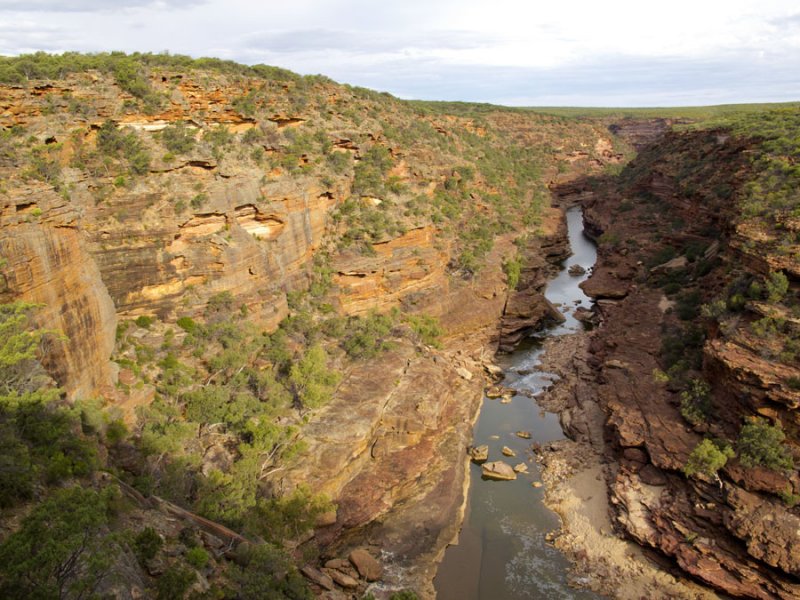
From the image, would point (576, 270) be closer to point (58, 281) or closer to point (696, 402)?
point (696, 402)

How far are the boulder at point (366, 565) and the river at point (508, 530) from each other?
2.68m

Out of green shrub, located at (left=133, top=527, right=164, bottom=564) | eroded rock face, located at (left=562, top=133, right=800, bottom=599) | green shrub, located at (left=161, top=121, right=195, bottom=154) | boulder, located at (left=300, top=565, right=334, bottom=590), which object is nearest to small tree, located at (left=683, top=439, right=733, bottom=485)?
eroded rock face, located at (left=562, top=133, right=800, bottom=599)

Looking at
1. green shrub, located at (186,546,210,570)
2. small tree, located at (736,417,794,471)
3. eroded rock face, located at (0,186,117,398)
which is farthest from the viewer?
small tree, located at (736,417,794,471)

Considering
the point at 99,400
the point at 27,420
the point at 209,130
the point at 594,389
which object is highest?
the point at 209,130

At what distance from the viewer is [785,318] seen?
2500 cm

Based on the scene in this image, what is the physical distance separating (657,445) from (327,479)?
1625 centimetres

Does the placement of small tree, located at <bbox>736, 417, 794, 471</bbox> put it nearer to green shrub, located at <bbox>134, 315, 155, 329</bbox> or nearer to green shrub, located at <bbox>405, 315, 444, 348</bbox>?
green shrub, located at <bbox>405, 315, 444, 348</bbox>

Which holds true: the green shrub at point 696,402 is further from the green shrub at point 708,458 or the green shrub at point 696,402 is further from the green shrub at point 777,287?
the green shrub at point 777,287

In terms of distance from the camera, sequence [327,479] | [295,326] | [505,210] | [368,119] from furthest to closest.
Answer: [505,210] → [368,119] → [295,326] → [327,479]

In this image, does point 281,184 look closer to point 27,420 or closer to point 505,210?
point 27,420

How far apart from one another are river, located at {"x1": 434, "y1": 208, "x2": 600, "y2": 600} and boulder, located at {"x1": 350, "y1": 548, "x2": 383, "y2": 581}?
106 inches

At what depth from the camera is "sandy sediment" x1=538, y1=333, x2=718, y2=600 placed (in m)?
21.5

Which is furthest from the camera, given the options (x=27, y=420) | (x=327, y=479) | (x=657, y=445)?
(x=657, y=445)

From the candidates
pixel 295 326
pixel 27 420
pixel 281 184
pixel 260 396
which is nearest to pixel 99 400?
pixel 27 420
